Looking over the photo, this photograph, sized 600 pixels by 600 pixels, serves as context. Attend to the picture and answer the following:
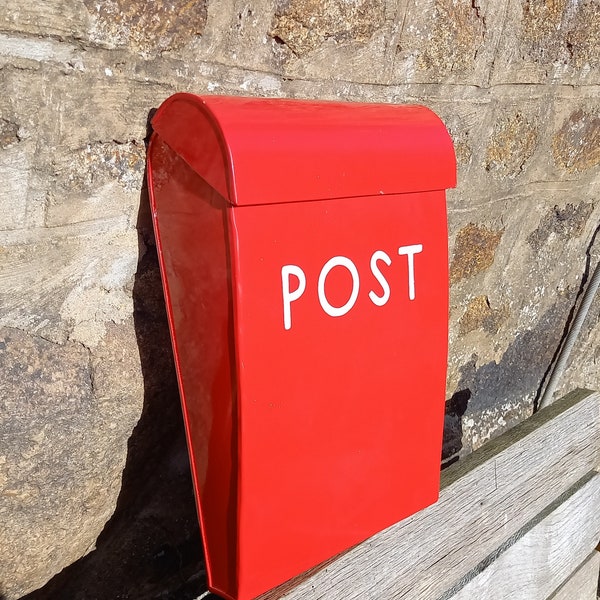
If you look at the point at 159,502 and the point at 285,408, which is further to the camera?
the point at 159,502

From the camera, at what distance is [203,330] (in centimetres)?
87

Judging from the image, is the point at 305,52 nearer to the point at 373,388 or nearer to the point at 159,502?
the point at 373,388

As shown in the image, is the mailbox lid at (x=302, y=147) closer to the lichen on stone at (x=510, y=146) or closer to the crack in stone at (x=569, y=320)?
the lichen on stone at (x=510, y=146)

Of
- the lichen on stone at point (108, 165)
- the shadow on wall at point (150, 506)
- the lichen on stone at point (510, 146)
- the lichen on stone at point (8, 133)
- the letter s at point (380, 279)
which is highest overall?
the lichen on stone at point (8, 133)

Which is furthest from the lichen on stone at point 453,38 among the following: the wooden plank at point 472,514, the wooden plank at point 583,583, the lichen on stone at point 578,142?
the wooden plank at point 583,583

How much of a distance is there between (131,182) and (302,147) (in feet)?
0.74

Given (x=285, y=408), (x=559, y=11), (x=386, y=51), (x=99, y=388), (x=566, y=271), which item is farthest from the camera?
(x=566, y=271)

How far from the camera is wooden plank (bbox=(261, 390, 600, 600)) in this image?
96 cm

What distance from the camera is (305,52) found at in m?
1.03

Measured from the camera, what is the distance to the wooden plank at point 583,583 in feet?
4.35

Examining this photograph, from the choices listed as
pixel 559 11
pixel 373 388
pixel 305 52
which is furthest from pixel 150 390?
pixel 559 11

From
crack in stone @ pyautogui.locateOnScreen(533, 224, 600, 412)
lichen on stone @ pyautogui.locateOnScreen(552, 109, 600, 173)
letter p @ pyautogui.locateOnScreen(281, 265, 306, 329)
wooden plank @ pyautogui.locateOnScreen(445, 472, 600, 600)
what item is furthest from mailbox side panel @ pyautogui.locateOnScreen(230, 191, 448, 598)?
crack in stone @ pyautogui.locateOnScreen(533, 224, 600, 412)

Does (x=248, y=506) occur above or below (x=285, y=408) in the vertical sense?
below

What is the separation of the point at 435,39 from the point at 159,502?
32.4 inches
